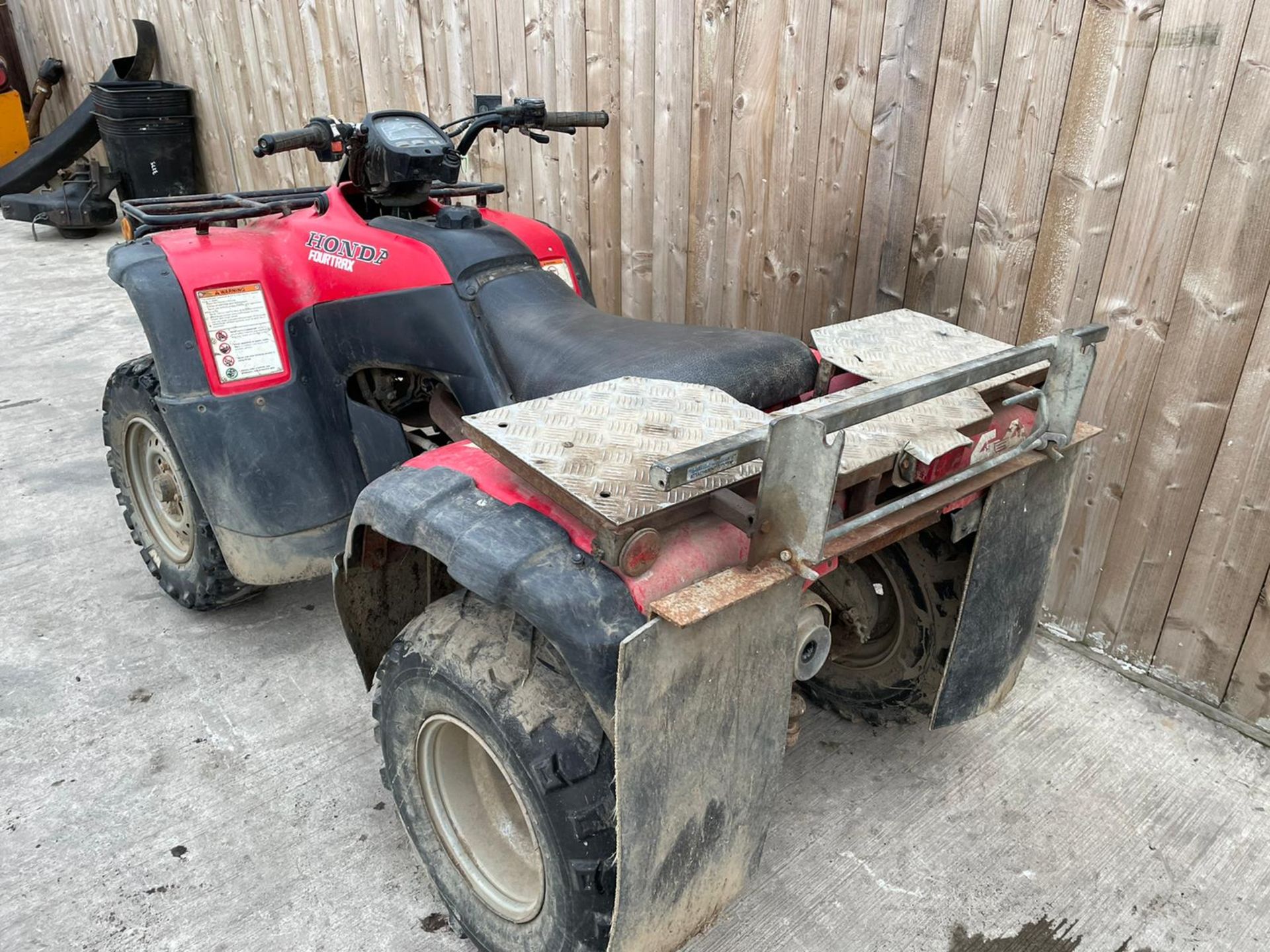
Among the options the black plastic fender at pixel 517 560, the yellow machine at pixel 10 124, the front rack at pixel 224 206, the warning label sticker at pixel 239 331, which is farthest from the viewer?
the yellow machine at pixel 10 124

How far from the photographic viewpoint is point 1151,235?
103 inches

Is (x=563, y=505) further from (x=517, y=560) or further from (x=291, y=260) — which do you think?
(x=291, y=260)

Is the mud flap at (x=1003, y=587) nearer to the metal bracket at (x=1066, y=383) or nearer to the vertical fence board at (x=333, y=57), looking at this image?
the metal bracket at (x=1066, y=383)

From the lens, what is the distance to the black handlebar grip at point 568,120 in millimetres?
2898

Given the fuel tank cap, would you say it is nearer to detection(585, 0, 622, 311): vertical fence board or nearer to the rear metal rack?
the rear metal rack

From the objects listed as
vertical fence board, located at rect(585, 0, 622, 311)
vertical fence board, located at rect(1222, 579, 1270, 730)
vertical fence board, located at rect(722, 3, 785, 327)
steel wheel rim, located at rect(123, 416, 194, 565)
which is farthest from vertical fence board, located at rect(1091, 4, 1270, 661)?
steel wheel rim, located at rect(123, 416, 194, 565)

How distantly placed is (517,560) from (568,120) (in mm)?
1821

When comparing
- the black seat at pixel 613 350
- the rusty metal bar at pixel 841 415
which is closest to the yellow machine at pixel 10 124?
the black seat at pixel 613 350

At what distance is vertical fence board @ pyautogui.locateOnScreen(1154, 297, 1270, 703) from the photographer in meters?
2.54

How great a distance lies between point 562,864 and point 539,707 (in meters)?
0.28

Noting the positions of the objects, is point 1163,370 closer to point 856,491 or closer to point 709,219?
point 856,491

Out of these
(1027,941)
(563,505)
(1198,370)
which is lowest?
(1027,941)

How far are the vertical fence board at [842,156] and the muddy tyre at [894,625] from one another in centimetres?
124

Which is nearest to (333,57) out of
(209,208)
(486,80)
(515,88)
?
(486,80)
